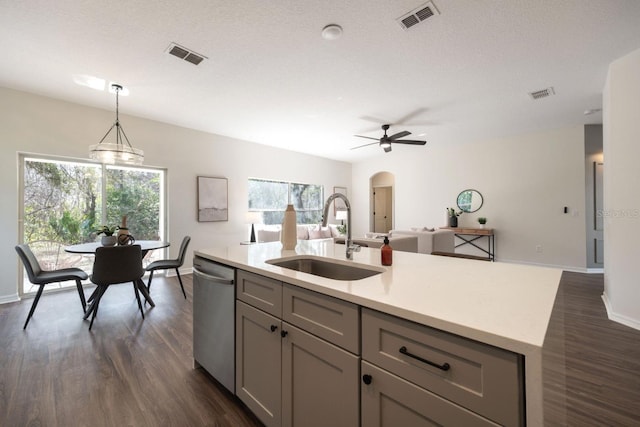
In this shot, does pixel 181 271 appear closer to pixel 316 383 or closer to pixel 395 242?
pixel 395 242

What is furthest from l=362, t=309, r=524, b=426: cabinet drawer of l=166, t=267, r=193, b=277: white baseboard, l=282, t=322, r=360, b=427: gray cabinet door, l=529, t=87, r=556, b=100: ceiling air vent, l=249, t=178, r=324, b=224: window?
l=249, t=178, r=324, b=224: window

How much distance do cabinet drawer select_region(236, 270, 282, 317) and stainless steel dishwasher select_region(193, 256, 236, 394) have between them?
0.31 feet

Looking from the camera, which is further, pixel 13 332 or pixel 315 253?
pixel 13 332

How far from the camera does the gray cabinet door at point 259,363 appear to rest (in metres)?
1.35

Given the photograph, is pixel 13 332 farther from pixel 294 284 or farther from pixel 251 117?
pixel 251 117

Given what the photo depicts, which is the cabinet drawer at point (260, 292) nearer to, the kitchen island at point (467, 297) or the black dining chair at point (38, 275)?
the kitchen island at point (467, 297)

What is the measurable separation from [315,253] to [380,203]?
7870 millimetres

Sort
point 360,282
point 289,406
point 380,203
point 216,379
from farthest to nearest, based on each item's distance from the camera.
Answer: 1. point 380,203
2. point 216,379
3. point 289,406
4. point 360,282

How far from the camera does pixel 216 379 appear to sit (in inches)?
73.2

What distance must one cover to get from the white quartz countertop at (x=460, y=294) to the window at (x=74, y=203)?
13.0 ft

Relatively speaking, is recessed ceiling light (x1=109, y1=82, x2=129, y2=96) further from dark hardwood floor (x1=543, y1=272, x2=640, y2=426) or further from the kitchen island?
dark hardwood floor (x1=543, y1=272, x2=640, y2=426)

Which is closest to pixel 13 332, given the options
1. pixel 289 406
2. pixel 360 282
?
pixel 289 406

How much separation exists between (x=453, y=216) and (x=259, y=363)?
241 inches

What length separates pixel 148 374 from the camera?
2.00 metres
